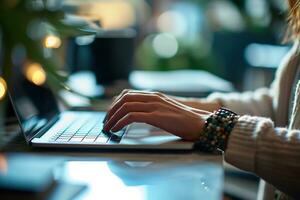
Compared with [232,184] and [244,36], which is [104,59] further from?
[244,36]

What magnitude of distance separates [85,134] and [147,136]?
11 cm

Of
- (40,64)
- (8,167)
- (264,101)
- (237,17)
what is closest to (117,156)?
(8,167)

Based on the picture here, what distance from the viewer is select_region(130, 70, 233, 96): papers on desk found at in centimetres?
165

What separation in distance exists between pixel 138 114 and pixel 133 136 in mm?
54

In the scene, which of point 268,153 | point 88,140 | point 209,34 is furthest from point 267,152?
point 209,34

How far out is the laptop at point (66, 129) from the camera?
89cm

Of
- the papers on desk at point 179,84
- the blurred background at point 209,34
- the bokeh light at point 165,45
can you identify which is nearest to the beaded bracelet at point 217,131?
the papers on desk at point 179,84

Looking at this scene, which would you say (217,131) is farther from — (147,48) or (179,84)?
(147,48)

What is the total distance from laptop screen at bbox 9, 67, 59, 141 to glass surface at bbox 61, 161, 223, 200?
17cm

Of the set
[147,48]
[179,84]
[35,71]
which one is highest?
[35,71]

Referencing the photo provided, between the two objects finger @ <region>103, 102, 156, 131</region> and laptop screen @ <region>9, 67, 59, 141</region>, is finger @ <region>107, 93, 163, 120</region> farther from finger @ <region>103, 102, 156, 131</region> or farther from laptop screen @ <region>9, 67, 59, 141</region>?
laptop screen @ <region>9, 67, 59, 141</region>

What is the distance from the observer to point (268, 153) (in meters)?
0.82

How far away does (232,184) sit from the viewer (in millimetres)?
2049

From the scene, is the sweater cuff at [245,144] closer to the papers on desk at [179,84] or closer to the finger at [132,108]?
the finger at [132,108]
